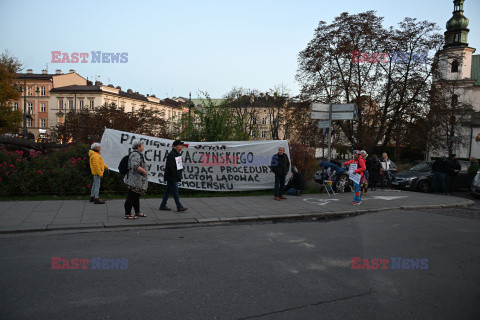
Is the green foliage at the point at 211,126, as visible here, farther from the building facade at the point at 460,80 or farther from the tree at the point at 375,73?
the building facade at the point at 460,80

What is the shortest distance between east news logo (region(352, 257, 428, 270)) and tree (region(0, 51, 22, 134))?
36.1 meters

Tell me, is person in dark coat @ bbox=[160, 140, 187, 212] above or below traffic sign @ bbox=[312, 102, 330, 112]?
below

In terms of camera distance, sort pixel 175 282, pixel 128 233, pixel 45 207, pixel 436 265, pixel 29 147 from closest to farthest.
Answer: pixel 175 282, pixel 436 265, pixel 128 233, pixel 45 207, pixel 29 147

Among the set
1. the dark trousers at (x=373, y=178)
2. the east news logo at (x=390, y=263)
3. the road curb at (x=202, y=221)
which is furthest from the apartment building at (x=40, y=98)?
the east news logo at (x=390, y=263)

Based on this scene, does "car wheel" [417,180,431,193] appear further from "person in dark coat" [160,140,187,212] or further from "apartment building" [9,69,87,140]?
"apartment building" [9,69,87,140]

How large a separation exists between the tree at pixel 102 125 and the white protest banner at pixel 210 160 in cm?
446

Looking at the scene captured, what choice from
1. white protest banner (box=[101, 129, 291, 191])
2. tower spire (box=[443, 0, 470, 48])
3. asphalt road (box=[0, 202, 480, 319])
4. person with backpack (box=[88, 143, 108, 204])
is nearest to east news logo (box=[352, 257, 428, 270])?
asphalt road (box=[0, 202, 480, 319])

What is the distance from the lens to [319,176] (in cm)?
1709

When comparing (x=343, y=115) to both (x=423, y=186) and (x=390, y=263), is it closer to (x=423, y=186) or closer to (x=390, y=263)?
(x=423, y=186)

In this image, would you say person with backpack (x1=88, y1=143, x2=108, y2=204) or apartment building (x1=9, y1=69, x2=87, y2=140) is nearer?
person with backpack (x1=88, y1=143, x2=108, y2=204)

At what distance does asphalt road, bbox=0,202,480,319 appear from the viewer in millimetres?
3539

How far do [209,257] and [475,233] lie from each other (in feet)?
19.6

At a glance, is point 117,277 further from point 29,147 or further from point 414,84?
point 414,84

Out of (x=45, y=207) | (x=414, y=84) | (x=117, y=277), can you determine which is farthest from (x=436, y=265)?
(x=414, y=84)
